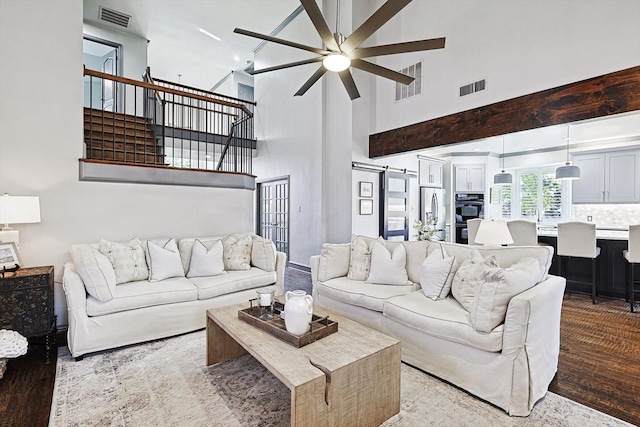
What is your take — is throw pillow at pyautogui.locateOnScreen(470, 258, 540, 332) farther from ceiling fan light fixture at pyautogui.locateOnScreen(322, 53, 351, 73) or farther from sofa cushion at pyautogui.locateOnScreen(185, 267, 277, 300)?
sofa cushion at pyautogui.locateOnScreen(185, 267, 277, 300)

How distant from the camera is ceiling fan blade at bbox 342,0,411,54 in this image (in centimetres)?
223

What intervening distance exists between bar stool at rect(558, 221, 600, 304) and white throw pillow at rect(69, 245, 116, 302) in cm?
576

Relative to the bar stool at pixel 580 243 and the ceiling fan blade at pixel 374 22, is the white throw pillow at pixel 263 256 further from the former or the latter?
the bar stool at pixel 580 243

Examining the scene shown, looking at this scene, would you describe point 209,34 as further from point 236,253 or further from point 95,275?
point 95,275

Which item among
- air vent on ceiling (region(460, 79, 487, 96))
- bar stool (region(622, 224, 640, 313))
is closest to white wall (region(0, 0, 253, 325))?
air vent on ceiling (region(460, 79, 487, 96))

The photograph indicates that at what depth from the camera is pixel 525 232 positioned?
4.95 m

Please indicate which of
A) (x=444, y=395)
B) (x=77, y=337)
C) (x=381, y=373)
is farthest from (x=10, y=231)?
(x=444, y=395)

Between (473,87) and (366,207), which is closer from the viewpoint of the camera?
(473,87)

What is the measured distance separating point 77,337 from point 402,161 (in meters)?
6.27

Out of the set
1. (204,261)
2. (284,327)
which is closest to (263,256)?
(204,261)

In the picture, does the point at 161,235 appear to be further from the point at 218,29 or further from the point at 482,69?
the point at 218,29

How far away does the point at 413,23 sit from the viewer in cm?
561

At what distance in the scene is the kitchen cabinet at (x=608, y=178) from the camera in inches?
253

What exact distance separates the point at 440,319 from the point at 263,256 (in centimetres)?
240
